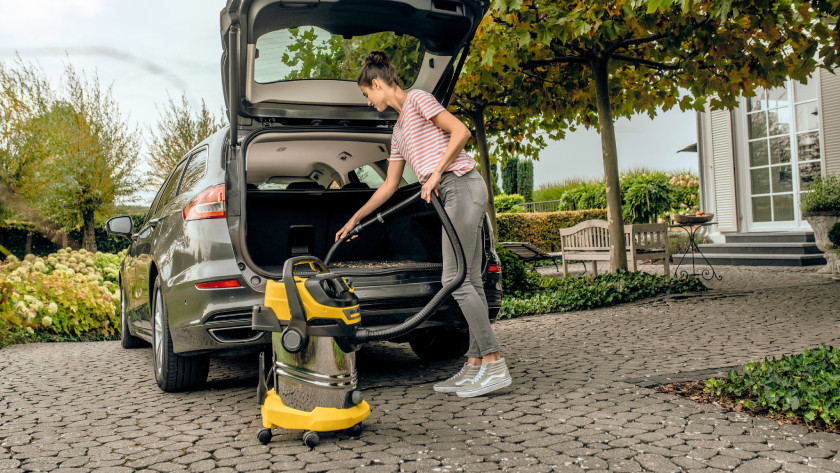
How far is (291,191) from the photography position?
4.82m

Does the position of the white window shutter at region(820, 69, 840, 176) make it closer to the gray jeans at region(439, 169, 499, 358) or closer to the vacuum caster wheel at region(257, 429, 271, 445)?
the gray jeans at region(439, 169, 499, 358)

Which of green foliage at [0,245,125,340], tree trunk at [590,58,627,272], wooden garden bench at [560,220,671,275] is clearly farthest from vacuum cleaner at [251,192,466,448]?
wooden garden bench at [560,220,671,275]

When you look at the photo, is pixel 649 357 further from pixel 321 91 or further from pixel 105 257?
pixel 105 257

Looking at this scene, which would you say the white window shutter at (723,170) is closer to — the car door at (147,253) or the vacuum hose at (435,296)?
the vacuum hose at (435,296)

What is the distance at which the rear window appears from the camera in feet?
12.8

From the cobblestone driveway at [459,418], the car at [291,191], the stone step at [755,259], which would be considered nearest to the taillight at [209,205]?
the car at [291,191]

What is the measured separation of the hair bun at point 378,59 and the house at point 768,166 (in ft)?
32.1

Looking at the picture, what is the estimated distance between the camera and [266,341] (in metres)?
3.46

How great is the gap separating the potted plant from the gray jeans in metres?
7.30

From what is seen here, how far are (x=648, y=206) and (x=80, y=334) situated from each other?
→ 1304cm

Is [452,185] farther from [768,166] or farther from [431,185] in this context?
[768,166]

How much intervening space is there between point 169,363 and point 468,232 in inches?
73.5

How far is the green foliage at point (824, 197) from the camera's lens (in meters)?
9.02

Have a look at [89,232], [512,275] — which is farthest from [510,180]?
[512,275]
